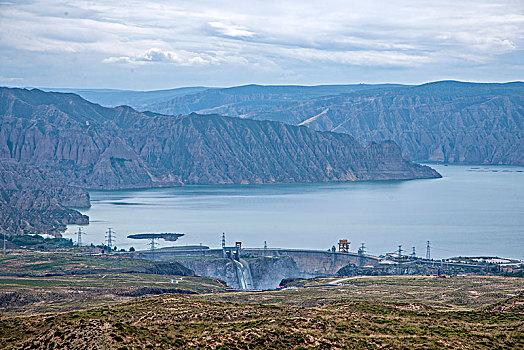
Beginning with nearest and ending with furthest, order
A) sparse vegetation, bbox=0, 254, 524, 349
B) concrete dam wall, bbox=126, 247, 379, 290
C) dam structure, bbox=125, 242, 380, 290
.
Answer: sparse vegetation, bbox=0, 254, 524, 349
concrete dam wall, bbox=126, 247, 379, 290
dam structure, bbox=125, 242, 380, 290

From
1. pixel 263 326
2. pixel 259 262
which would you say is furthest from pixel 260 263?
pixel 263 326

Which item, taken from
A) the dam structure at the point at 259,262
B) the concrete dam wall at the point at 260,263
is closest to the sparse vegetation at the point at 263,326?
the concrete dam wall at the point at 260,263

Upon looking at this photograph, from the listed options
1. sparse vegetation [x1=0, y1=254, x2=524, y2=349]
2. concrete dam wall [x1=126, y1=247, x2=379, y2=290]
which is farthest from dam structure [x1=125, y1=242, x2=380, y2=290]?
sparse vegetation [x1=0, y1=254, x2=524, y2=349]

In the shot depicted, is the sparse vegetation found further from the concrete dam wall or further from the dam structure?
the dam structure

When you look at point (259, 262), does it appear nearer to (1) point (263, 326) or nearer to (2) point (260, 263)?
(2) point (260, 263)

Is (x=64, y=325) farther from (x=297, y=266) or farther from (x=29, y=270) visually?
(x=297, y=266)

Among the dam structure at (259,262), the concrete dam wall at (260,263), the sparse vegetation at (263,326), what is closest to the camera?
the sparse vegetation at (263,326)

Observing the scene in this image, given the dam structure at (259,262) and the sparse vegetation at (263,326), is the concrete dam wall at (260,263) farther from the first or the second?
the sparse vegetation at (263,326)
